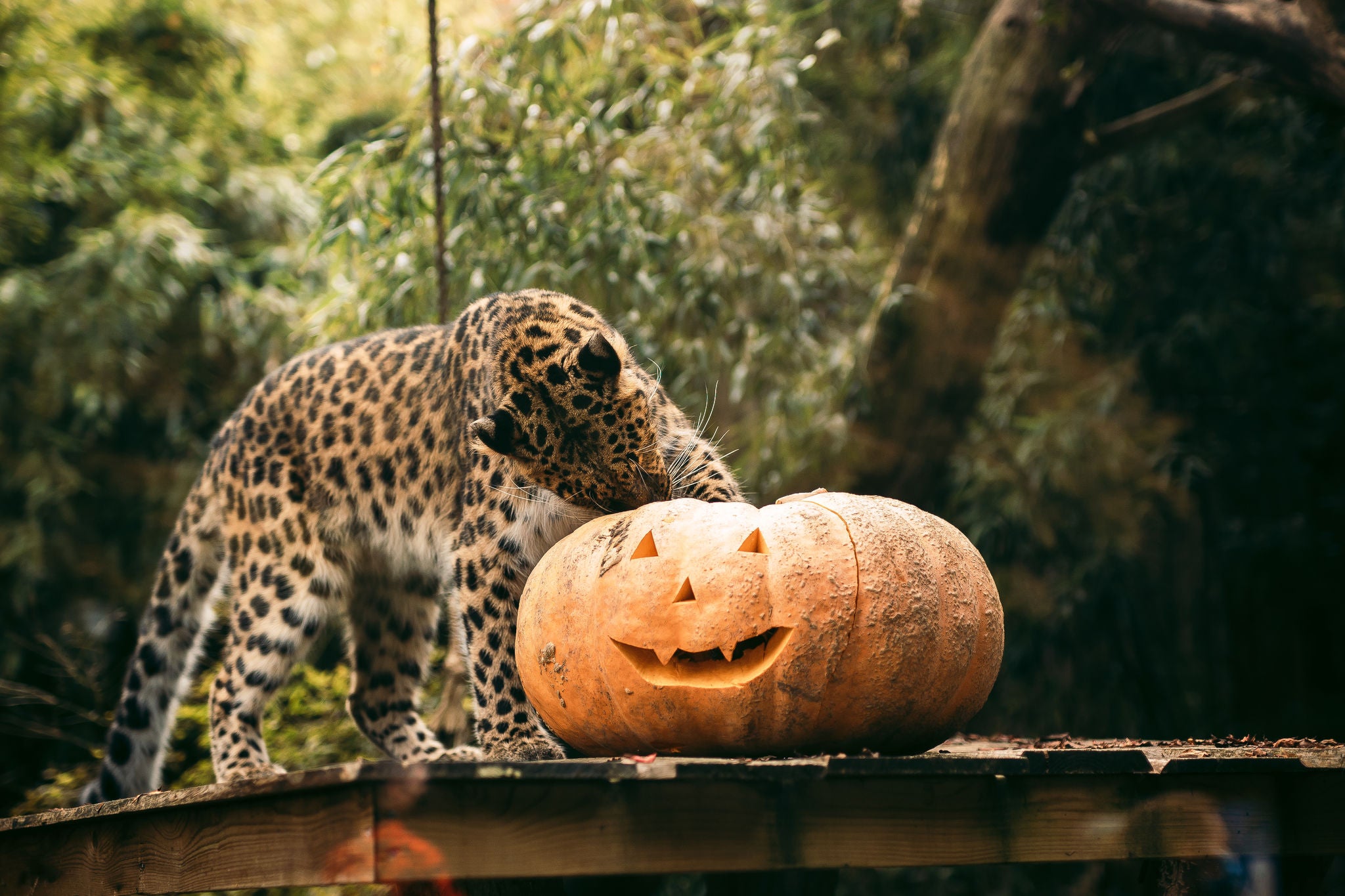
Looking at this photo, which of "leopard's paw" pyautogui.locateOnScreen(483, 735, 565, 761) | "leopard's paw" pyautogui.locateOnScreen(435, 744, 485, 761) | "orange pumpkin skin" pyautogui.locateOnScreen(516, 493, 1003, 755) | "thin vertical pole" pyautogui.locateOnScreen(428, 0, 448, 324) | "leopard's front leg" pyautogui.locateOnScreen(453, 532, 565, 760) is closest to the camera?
"orange pumpkin skin" pyautogui.locateOnScreen(516, 493, 1003, 755)

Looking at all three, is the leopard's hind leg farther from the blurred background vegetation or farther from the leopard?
the blurred background vegetation

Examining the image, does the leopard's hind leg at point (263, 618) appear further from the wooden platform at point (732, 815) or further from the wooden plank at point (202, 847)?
the wooden platform at point (732, 815)

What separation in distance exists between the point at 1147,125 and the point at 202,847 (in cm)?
664

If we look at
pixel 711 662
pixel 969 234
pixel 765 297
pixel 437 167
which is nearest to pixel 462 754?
pixel 711 662

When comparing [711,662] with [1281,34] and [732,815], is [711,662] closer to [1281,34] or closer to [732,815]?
[732,815]

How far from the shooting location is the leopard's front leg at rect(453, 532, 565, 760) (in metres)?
3.78

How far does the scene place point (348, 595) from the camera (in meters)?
4.86

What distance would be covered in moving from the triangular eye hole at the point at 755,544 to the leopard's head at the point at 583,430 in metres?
0.82

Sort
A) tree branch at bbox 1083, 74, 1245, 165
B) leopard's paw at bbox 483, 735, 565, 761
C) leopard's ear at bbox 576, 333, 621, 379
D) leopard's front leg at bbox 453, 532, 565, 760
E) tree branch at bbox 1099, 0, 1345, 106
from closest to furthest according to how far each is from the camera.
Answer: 1. leopard's paw at bbox 483, 735, 565, 761
2. leopard's front leg at bbox 453, 532, 565, 760
3. leopard's ear at bbox 576, 333, 621, 379
4. tree branch at bbox 1099, 0, 1345, 106
5. tree branch at bbox 1083, 74, 1245, 165

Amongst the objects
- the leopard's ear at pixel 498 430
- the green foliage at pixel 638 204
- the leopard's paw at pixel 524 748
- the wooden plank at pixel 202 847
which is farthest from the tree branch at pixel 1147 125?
the wooden plank at pixel 202 847

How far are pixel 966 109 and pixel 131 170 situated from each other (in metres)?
6.99

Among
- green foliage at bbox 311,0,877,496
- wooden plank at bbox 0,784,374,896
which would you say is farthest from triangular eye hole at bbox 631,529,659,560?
green foliage at bbox 311,0,877,496

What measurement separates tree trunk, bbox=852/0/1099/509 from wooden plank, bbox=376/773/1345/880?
461 centimetres

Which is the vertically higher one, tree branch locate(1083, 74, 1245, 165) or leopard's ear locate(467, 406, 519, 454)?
tree branch locate(1083, 74, 1245, 165)
